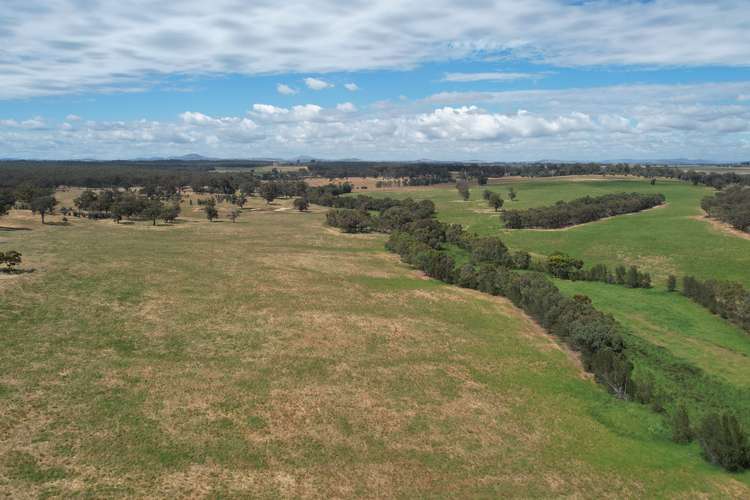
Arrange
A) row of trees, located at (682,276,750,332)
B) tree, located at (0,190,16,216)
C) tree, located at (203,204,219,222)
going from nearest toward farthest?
row of trees, located at (682,276,750,332)
tree, located at (0,190,16,216)
tree, located at (203,204,219,222)

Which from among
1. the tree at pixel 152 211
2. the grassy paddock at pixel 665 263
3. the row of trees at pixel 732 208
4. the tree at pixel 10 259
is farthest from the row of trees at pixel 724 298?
the tree at pixel 152 211

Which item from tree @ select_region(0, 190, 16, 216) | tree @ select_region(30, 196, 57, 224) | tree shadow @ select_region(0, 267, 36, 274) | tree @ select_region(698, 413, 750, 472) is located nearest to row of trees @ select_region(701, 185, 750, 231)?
tree @ select_region(698, 413, 750, 472)

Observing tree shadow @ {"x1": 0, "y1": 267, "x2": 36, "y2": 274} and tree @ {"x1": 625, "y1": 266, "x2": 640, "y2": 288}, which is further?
tree @ {"x1": 625, "y1": 266, "x2": 640, "y2": 288}

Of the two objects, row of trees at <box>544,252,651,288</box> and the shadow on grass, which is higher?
the shadow on grass

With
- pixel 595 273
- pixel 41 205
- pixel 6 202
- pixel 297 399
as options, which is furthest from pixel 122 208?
pixel 595 273

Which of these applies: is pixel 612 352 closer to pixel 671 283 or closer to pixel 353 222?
pixel 671 283

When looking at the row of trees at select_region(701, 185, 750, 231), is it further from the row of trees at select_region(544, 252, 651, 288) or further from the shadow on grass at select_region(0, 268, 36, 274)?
the shadow on grass at select_region(0, 268, 36, 274)
